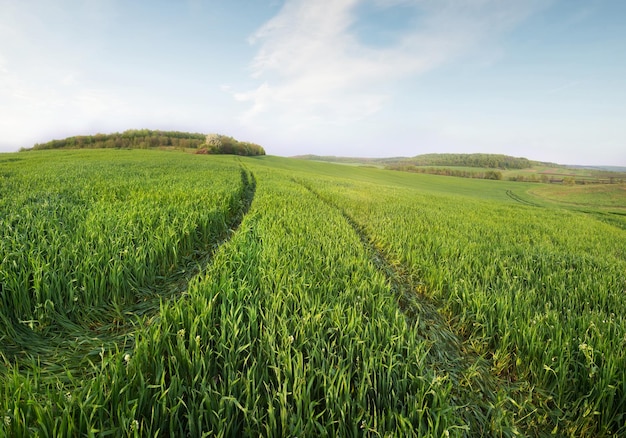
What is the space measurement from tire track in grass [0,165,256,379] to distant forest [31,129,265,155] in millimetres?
64223

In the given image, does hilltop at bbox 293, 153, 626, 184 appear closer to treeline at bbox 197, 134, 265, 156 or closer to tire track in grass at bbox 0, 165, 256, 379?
treeline at bbox 197, 134, 265, 156

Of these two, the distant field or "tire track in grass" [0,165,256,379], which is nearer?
"tire track in grass" [0,165,256,379]

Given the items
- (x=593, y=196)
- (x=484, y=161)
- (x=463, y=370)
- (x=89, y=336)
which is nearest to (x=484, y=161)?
(x=484, y=161)

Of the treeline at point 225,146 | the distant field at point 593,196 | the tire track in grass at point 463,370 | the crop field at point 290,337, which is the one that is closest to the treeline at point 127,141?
the treeline at point 225,146

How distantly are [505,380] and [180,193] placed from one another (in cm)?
871

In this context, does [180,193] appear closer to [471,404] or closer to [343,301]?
[343,301]

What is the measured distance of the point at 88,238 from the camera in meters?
4.07

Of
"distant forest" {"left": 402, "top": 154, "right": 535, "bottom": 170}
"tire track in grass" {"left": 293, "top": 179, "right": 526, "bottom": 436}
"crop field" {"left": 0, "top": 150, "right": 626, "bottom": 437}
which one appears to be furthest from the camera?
"distant forest" {"left": 402, "top": 154, "right": 535, "bottom": 170}

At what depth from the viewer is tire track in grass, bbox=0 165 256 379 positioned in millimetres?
2350

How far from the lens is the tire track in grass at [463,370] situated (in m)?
1.98

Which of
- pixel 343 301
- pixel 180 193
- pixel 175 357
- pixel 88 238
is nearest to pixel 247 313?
pixel 175 357

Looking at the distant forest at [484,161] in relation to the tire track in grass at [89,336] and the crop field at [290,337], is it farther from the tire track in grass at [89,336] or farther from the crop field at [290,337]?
the tire track in grass at [89,336]

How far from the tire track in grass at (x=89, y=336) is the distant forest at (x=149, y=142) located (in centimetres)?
6422

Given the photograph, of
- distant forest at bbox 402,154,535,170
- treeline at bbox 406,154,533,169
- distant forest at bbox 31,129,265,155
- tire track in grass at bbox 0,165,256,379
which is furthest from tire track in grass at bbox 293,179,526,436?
treeline at bbox 406,154,533,169
